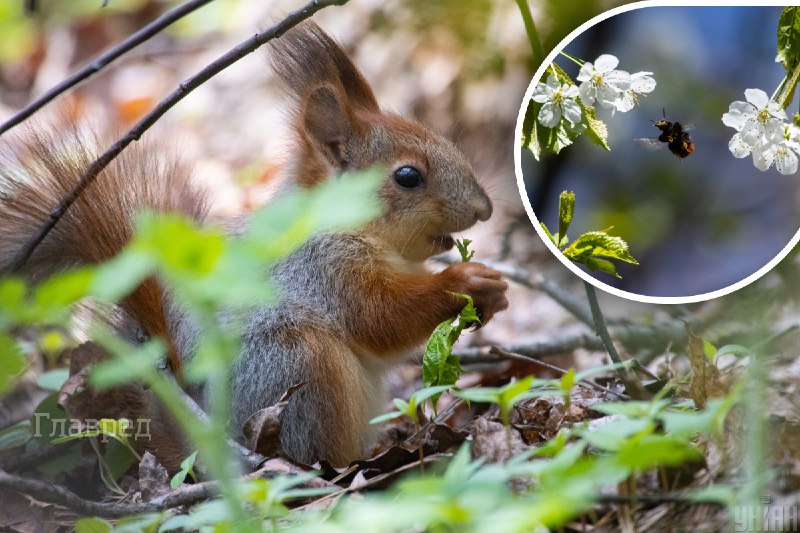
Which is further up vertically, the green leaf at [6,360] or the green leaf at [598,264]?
the green leaf at [6,360]

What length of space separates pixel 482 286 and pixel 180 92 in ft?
2.93

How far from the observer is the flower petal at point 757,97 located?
80.4 inches

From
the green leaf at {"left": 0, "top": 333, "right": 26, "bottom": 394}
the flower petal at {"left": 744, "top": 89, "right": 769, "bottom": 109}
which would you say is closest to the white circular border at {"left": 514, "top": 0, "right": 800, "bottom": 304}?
the flower petal at {"left": 744, "top": 89, "right": 769, "bottom": 109}

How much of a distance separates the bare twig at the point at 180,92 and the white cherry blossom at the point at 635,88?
28.4 inches

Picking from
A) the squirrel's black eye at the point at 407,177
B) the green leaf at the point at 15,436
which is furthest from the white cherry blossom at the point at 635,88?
the green leaf at the point at 15,436

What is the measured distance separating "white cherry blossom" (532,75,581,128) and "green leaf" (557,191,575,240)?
18 centimetres

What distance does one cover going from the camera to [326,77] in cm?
251

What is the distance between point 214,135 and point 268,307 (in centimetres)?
319

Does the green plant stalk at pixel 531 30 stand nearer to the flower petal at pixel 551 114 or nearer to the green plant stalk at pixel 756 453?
the flower petal at pixel 551 114

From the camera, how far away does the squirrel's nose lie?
2.53 metres

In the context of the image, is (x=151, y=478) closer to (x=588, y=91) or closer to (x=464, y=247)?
(x=464, y=247)

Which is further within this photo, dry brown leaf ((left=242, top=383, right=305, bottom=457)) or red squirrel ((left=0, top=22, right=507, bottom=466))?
red squirrel ((left=0, top=22, right=507, bottom=466))

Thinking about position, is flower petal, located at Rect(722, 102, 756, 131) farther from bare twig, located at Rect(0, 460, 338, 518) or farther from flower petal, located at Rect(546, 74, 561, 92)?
bare twig, located at Rect(0, 460, 338, 518)

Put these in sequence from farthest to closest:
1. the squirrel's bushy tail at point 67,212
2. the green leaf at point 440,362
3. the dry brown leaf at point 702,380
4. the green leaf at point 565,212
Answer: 1. the squirrel's bushy tail at point 67,212
2. the green leaf at point 565,212
3. the green leaf at point 440,362
4. the dry brown leaf at point 702,380
